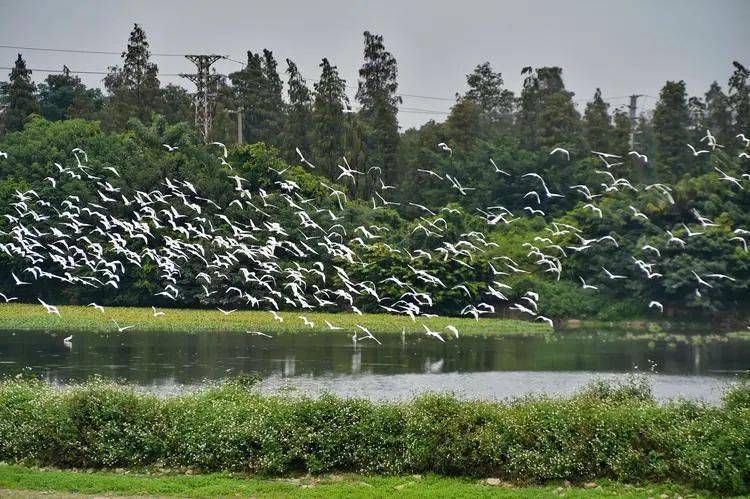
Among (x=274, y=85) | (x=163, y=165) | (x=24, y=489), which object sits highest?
(x=274, y=85)

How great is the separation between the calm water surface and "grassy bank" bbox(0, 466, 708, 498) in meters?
8.79

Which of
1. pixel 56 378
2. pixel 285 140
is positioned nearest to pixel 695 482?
pixel 56 378

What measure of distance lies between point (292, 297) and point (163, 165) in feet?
30.0

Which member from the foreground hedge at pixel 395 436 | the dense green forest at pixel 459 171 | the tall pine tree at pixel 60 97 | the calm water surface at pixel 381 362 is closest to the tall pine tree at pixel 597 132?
the dense green forest at pixel 459 171

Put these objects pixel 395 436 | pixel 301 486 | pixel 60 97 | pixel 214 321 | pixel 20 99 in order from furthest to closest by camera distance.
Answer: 1. pixel 60 97
2. pixel 20 99
3. pixel 214 321
4. pixel 395 436
5. pixel 301 486

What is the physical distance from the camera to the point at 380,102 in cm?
6116

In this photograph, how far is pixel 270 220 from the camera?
50000mm

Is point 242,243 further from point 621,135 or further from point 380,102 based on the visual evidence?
point 621,135

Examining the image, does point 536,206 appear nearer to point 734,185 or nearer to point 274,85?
point 734,185

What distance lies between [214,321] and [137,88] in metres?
26.9

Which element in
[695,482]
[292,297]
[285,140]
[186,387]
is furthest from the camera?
[285,140]

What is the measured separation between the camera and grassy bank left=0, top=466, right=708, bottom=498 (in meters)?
15.5

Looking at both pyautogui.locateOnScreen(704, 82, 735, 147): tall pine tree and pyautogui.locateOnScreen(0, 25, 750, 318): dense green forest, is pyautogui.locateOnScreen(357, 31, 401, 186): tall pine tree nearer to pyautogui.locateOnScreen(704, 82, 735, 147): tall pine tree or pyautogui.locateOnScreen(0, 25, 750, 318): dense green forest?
pyautogui.locateOnScreen(0, 25, 750, 318): dense green forest

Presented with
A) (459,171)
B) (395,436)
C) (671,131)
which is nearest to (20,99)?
(459,171)
